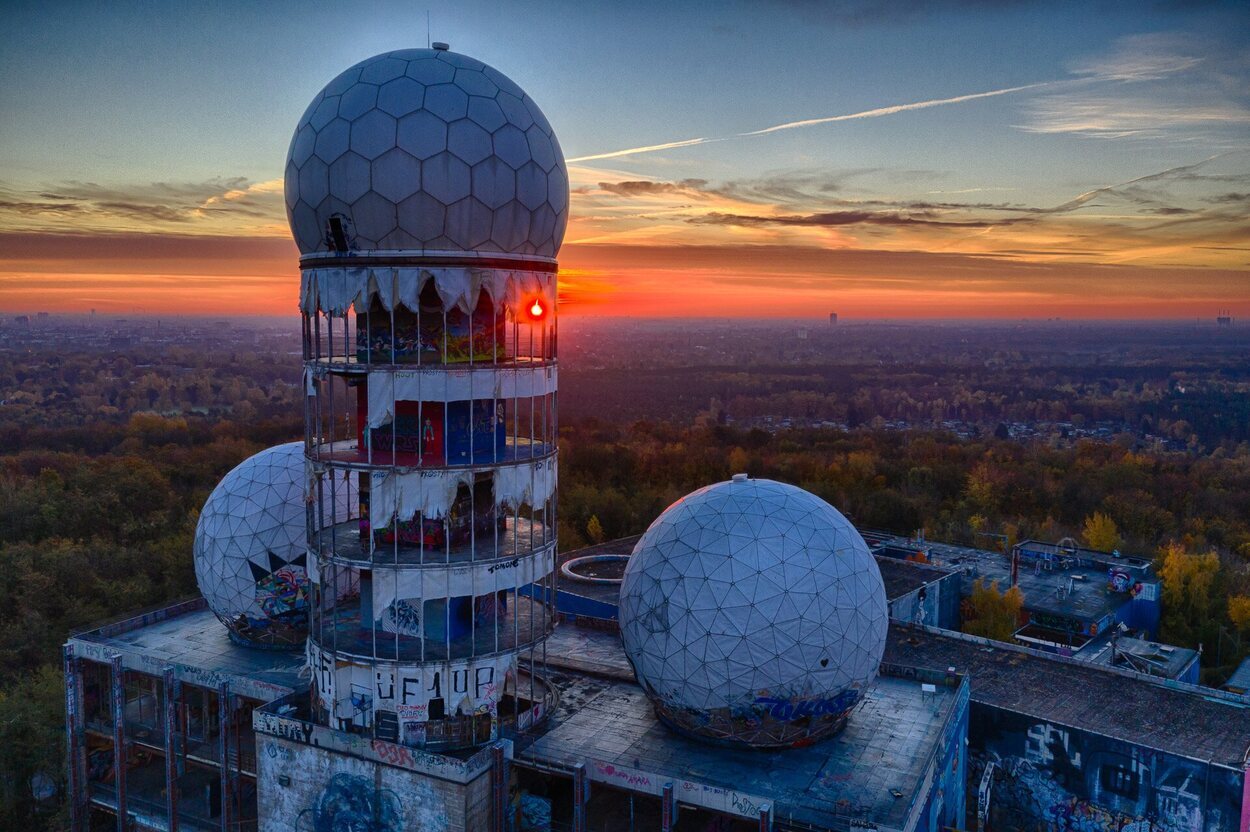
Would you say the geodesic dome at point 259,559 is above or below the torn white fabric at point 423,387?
below

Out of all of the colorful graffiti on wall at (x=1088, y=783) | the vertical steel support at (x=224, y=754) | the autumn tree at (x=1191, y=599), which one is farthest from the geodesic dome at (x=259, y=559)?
the autumn tree at (x=1191, y=599)

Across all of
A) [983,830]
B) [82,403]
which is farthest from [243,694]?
[82,403]

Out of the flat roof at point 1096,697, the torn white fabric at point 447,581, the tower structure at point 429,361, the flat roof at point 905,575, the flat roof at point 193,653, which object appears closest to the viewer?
the tower structure at point 429,361

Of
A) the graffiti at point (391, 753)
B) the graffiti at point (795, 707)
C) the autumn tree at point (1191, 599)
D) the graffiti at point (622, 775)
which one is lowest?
the autumn tree at point (1191, 599)

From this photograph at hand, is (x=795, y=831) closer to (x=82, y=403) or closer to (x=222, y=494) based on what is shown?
(x=222, y=494)

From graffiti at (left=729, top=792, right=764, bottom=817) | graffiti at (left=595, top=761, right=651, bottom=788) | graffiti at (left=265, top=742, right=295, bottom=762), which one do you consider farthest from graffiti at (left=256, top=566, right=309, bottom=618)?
graffiti at (left=729, top=792, right=764, bottom=817)

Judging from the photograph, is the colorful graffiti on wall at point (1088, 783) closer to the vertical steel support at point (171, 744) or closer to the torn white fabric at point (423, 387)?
the torn white fabric at point (423, 387)

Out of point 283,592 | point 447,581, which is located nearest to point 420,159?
point 447,581
